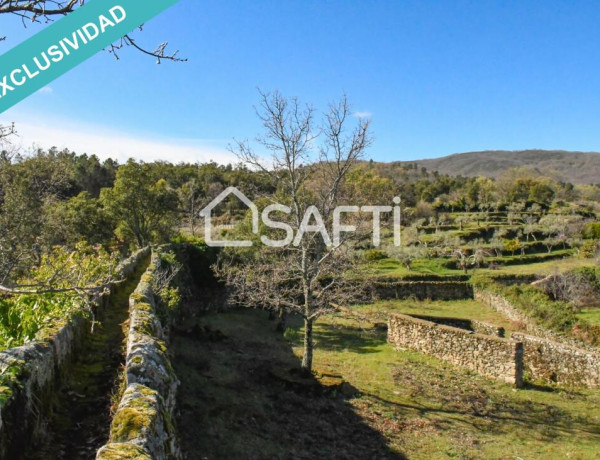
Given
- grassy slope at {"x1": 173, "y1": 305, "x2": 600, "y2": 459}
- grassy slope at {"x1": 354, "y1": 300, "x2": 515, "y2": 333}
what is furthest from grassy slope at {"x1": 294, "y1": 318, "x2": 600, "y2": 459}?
grassy slope at {"x1": 354, "y1": 300, "x2": 515, "y2": 333}

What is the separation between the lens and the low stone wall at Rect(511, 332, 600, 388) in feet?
49.7

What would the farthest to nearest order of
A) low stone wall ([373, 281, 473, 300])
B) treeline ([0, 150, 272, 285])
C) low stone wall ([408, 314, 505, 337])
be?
1. low stone wall ([373, 281, 473, 300])
2. treeline ([0, 150, 272, 285])
3. low stone wall ([408, 314, 505, 337])

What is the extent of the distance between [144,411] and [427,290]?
31.5 m

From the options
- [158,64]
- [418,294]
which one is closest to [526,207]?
[418,294]

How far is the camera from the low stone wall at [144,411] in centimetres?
379

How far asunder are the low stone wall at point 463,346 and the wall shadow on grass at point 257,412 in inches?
228

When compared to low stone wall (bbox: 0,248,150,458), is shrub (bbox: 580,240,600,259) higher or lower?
higher

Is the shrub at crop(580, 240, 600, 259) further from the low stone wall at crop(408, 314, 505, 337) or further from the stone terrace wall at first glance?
the stone terrace wall

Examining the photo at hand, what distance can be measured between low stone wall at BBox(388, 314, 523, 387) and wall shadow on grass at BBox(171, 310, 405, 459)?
5.79m

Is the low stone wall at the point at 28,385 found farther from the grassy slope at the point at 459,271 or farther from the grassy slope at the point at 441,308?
the grassy slope at the point at 459,271

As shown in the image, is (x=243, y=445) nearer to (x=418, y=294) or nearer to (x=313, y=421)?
(x=313, y=421)

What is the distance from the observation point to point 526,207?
72000 mm

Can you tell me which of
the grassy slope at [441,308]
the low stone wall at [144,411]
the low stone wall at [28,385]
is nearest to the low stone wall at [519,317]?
the grassy slope at [441,308]

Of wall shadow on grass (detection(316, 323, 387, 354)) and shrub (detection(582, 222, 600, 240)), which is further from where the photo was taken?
shrub (detection(582, 222, 600, 240))
